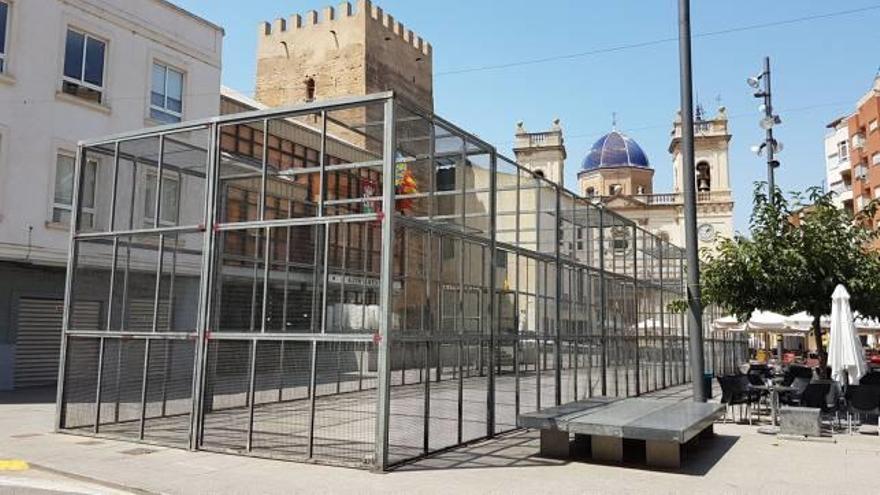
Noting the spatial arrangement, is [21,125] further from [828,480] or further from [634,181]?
[634,181]

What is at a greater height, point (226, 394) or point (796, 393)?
point (796, 393)

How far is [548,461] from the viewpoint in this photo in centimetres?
945

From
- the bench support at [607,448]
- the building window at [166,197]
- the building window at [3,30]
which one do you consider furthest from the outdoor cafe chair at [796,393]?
the building window at [3,30]

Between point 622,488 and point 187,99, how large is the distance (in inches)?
726

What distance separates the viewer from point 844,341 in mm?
13164

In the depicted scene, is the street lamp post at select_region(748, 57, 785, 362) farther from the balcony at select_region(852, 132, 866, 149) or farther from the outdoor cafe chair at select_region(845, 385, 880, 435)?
the balcony at select_region(852, 132, 866, 149)

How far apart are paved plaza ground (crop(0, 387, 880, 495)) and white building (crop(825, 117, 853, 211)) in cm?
5366

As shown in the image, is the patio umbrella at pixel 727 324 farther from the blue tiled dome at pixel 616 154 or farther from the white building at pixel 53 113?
the blue tiled dome at pixel 616 154

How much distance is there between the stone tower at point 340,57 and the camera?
4994 centimetres

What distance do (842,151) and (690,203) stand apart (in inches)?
2162

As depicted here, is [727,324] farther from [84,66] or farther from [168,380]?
[84,66]

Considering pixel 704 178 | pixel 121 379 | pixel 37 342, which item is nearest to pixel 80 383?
pixel 121 379

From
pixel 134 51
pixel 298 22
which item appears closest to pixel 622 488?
pixel 134 51

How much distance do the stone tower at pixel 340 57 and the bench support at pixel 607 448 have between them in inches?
1624
